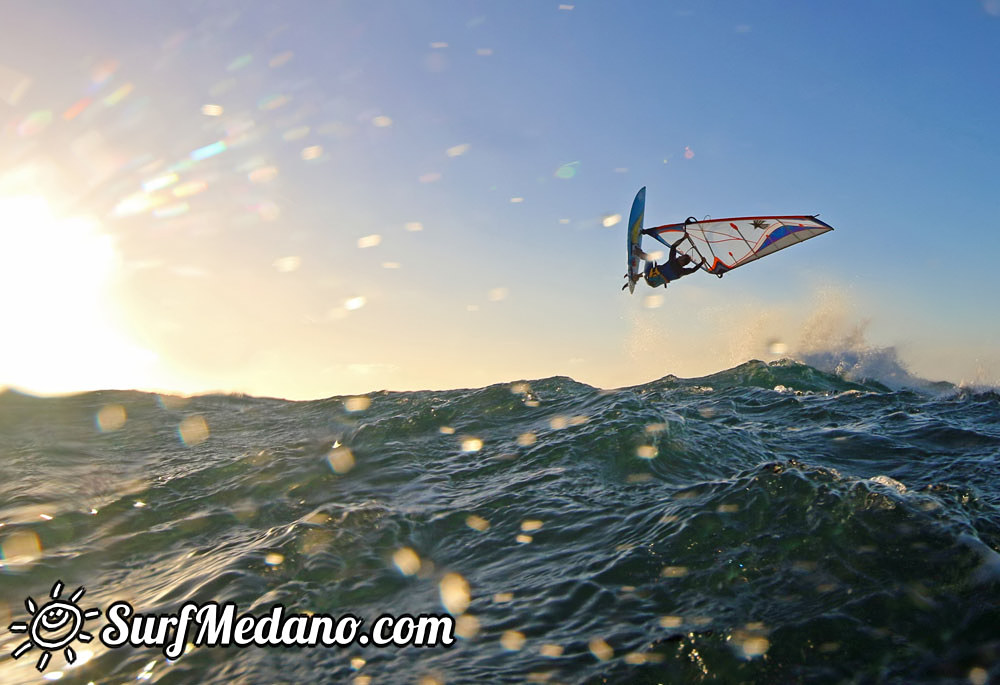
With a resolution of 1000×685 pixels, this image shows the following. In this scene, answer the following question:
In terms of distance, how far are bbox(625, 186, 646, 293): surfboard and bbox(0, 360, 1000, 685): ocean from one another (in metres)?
6.12

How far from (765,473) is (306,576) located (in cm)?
542

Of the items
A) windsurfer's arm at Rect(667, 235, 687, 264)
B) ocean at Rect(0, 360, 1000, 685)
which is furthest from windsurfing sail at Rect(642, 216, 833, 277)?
ocean at Rect(0, 360, 1000, 685)

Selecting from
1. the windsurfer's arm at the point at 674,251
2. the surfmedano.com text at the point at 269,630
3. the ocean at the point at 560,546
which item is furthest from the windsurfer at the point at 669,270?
the surfmedano.com text at the point at 269,630

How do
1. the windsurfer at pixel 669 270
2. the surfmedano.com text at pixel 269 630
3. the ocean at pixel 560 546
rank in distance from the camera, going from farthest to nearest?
1. the windsurfer at pixel 669 270
2. the surfmedano.com text at pixel 269 630
3. the ocean at pixel 560 546

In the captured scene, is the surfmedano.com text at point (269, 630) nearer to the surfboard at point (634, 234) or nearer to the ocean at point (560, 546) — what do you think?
the ocean at point (560, 546)

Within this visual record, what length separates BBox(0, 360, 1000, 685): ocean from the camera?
169 inches

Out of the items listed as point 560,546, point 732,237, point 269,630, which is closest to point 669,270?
point 732,237

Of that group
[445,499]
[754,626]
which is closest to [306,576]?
[445,499]

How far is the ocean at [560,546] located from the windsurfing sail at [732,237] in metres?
6.31

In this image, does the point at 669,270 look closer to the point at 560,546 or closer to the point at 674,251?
the point at 674,251

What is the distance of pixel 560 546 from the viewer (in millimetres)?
6480

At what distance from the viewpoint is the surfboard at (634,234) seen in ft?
60.8

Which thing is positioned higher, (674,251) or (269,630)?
(674,251)

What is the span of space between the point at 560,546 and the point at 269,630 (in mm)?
3065
